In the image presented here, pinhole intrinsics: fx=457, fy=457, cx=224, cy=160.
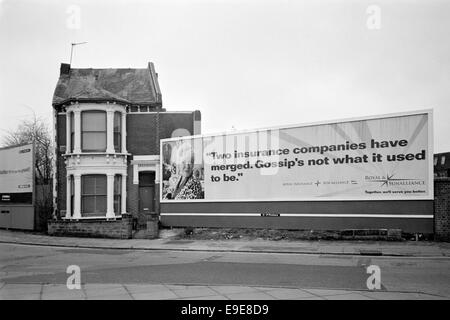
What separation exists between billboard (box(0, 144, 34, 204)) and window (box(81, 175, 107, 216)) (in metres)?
3.47

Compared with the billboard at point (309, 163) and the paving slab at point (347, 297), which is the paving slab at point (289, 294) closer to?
the paving slab at point (347, 297)

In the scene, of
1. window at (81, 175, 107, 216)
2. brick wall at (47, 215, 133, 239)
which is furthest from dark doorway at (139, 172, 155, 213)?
brick wall at (47, 215, 133, 239)

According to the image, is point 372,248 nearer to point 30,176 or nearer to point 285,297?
point 285,297

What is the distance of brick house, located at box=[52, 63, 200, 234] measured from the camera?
24.5 meters

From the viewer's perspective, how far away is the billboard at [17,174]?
26.1 meters

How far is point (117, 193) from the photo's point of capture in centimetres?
2511

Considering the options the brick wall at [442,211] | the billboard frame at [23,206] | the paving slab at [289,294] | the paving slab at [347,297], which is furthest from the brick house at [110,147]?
the paving slab at [347,297]

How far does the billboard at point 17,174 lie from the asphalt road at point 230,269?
386 inches

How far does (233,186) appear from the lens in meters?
23.0

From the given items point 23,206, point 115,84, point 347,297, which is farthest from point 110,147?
point 347,297

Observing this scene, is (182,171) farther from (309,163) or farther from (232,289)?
(232,289)

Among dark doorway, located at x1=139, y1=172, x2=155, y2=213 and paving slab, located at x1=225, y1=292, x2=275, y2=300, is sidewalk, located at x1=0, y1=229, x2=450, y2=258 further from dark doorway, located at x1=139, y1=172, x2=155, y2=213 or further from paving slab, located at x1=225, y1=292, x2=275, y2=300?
paving slab, located at x1=225, y1=292, x2=275, y2=300
